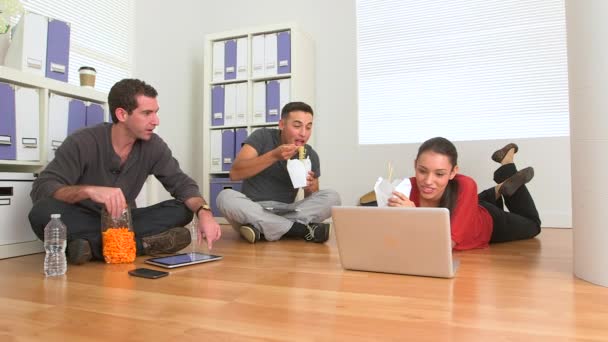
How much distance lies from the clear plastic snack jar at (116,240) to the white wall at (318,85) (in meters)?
1.74

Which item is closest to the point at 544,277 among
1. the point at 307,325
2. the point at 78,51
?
the point at 307,325

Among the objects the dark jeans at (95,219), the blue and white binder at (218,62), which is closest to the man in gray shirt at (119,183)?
the dark jeans at (95,219)

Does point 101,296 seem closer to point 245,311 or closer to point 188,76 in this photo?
point 245,311

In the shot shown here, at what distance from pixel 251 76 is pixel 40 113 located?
5.22 feet

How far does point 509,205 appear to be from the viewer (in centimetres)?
234

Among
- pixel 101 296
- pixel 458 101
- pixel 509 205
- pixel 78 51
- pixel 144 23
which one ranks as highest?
pixel 144 23

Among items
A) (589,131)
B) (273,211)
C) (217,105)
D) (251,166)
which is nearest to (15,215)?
(251,166)

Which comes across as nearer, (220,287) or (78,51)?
(220,287)

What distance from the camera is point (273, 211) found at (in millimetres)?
2270

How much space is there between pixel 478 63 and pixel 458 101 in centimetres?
31

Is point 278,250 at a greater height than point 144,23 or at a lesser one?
lesser

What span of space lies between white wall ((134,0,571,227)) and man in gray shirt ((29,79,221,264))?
144cm

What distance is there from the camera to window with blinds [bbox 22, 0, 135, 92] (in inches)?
106

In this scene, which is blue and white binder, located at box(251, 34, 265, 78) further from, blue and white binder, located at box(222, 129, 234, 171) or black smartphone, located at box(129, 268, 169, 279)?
black smartphone, located at box(129, 268, 169, 279)
